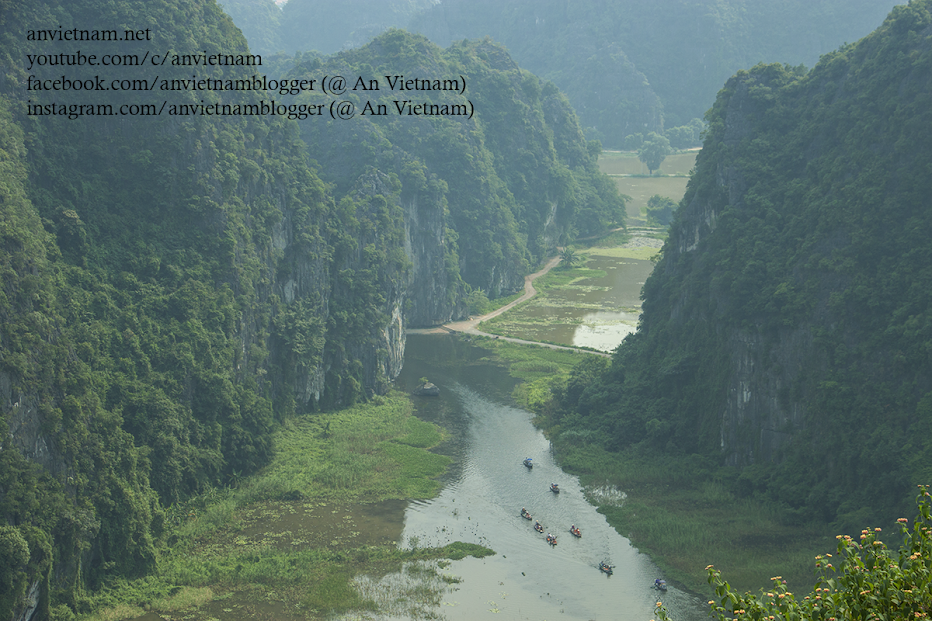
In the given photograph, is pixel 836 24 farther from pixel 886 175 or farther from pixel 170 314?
pixel 170 314

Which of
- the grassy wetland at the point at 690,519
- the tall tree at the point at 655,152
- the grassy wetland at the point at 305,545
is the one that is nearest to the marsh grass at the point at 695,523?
the grassy wetland at the point at 690,519

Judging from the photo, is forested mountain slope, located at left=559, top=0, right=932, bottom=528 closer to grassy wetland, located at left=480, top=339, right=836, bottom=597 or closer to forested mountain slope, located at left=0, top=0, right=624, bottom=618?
grassy wetland, located at left=480, top=339, right=836, bottom=597

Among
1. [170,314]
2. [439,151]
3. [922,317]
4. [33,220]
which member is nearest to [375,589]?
[170,314]

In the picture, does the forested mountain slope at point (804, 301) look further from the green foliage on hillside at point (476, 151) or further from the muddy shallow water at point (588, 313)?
the green foliage on hillside at point (476, 151)

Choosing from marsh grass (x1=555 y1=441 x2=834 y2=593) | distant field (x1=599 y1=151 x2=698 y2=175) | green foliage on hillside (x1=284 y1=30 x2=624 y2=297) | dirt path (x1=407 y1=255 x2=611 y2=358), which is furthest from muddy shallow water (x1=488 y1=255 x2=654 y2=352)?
distant field (x1=599 y1=151 x2=698 y2=175)

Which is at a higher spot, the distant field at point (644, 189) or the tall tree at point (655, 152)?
the tall tree at point (655, 152)

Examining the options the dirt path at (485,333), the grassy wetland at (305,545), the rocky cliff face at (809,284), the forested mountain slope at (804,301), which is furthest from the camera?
the dirt path at (485,333)
